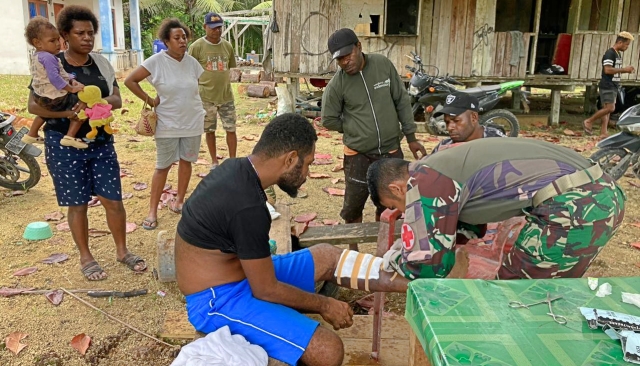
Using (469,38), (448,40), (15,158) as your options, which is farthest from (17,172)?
(469,38)

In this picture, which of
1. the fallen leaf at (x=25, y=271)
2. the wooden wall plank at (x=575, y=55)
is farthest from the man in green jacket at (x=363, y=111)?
the wooden wall plank at (x=575, y=55)

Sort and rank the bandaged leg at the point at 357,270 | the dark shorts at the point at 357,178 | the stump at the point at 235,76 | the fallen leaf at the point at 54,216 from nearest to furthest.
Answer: the bandaged leg at the point at 357,270
the dark shorts at the point at 357,178
the fallen leaf at the point at 54,216
the stump at the point at 235,76

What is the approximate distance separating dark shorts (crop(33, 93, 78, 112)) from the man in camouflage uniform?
2.53 meters

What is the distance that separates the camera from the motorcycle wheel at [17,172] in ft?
19.1

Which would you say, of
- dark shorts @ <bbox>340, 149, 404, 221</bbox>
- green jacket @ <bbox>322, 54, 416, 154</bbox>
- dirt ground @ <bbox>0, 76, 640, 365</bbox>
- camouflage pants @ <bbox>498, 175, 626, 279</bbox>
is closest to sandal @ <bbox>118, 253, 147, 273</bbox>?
dirt ground @ <bbox>0, 76, 640, 365</bbox>

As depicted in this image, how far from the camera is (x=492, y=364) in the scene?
1483 mm

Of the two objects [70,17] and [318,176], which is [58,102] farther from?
[318,176]

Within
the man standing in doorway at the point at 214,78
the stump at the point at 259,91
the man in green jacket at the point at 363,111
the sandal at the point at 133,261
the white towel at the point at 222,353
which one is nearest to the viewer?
the white towel at the point at 222,353

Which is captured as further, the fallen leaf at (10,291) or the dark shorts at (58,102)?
the fallen leaf at (10,291)

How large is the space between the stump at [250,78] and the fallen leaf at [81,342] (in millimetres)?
14463

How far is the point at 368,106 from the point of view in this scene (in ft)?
14.1

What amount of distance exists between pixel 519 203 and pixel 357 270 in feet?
3.11

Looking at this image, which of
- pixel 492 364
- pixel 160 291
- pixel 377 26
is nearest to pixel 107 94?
pixel 160 291

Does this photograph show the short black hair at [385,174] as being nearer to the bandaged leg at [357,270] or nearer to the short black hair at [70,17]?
the bandaged leg at [357,270]
